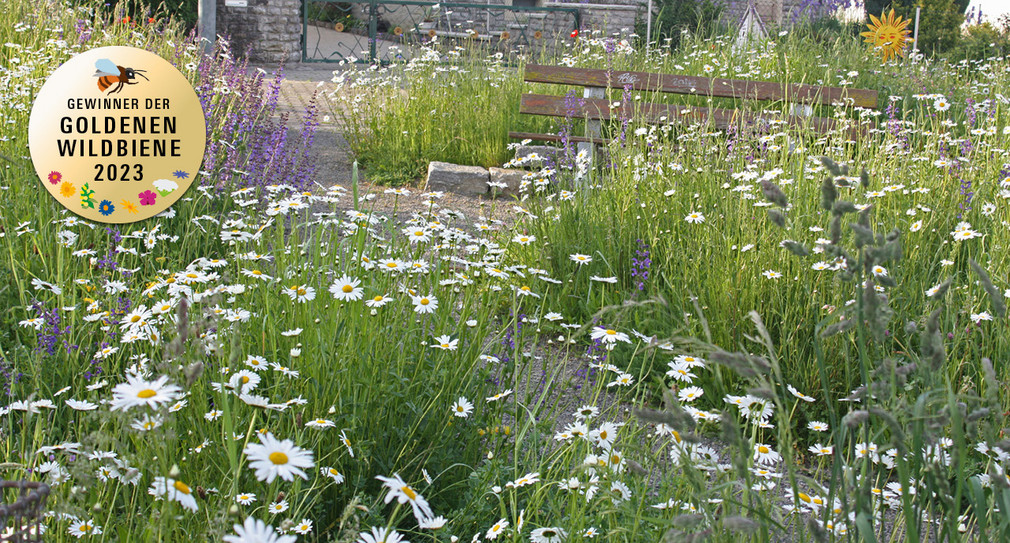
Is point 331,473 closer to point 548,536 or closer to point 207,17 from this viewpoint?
point 548,536

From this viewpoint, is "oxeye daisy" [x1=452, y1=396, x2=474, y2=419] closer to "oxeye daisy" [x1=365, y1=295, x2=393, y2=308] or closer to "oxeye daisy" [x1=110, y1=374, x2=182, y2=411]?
"oxeye daisy" [x1=365, y1=295, x2=393, y2=308]

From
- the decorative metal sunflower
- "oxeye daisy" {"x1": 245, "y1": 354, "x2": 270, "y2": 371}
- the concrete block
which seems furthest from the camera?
the decorative metal sunflower

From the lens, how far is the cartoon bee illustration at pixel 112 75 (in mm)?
3424

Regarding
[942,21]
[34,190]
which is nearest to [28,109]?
[34,190]

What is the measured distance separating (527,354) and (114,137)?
2021mm

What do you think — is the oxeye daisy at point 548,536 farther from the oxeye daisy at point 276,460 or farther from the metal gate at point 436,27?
the metal gate at point 436,27

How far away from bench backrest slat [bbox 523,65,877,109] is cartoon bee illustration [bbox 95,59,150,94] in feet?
10.6

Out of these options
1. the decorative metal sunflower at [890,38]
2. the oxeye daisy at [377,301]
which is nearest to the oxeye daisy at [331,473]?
the oxeye daisy at [377,301]

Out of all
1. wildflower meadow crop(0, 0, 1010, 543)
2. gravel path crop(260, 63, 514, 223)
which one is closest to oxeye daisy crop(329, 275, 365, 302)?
wildflower meadow crop(0, 0, 1010, 543)

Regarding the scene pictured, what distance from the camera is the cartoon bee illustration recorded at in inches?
135

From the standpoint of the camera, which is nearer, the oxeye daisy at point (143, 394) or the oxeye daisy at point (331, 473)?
the oxeye daisy at point (143, 394)

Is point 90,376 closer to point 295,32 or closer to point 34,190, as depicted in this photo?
point 34,190

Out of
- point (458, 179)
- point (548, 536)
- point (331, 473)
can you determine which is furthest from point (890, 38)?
point (331, 473)

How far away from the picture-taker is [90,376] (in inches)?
94.7
